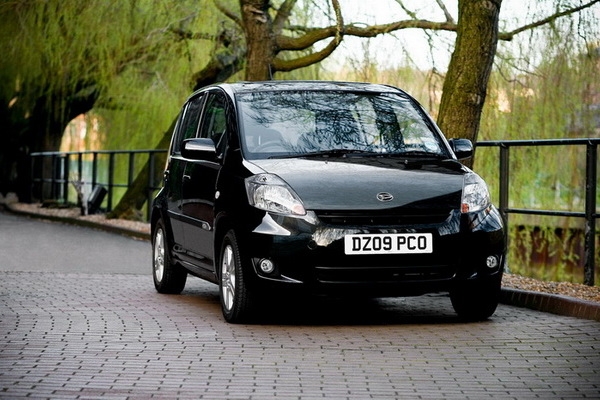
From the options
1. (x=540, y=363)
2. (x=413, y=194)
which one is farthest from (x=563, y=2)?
(x=540, y=363)

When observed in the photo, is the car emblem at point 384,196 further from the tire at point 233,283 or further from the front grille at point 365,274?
the tire at point 233,283

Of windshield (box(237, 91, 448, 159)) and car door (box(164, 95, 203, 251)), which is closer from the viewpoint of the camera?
windshield (box(237, 91, 448, 159))

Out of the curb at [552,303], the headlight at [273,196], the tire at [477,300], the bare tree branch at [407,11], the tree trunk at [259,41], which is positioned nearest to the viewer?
the headlight at [273,196]

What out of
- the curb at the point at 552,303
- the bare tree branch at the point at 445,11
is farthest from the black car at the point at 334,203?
the bare tree branch at the point at 445,11

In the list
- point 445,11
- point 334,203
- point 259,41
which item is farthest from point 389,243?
point 259,41

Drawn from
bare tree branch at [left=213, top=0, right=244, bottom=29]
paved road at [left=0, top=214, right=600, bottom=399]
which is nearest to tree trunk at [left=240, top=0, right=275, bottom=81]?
bare tree branch at [left=213, top=0, right=244, bottom=29]

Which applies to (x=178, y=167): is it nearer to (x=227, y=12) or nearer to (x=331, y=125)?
(x=331, y=125)

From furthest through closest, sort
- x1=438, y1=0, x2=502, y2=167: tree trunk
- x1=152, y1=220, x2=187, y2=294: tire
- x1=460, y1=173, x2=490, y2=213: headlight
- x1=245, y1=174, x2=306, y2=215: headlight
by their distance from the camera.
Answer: x1=438, y1=0, x2=502, y2=167: tree trunk, x1=152, y1=220, x2=187, y2=294: tire, x1=460, y1=173, x2=490, y2=213: headlight, x1=245, y1=174, x2=306, y2=215: headlight

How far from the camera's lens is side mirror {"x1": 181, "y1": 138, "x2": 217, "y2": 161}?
9773 millimetres

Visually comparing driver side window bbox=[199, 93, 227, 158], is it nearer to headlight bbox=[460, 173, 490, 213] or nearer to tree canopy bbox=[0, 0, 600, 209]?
headlight bbox=[460, 173, 490, 213]

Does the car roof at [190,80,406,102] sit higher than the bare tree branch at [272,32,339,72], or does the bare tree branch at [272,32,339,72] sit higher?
the bare tree branch at [272,32,339,72]

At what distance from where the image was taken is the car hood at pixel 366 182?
871 centimetres

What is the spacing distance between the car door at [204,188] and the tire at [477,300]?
1866 millimetres

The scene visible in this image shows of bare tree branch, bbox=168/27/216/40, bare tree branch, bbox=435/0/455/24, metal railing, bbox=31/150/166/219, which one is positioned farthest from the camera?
metal railing, bbox=31/150/166/219
